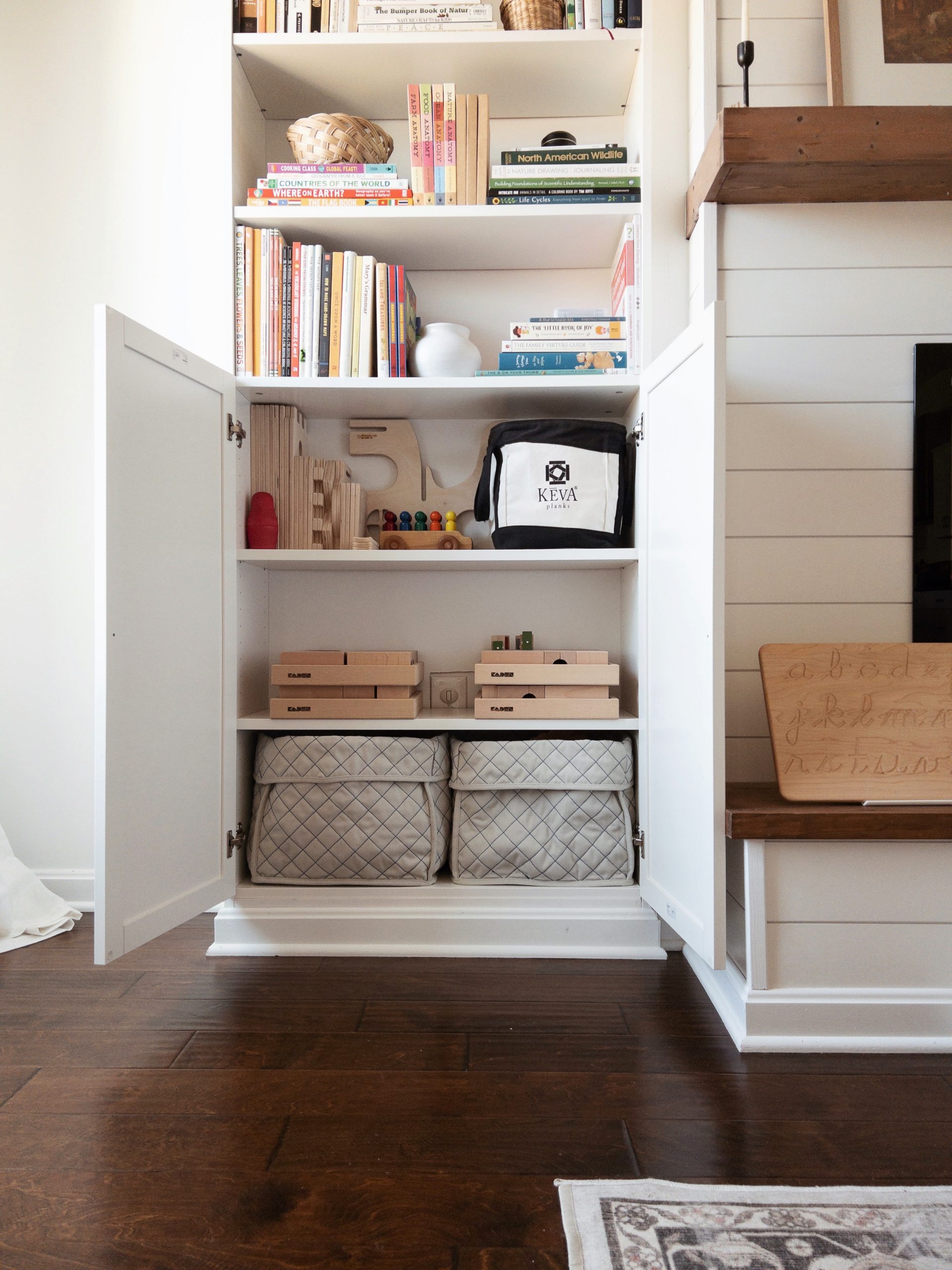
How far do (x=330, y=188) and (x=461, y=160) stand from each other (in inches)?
12.0

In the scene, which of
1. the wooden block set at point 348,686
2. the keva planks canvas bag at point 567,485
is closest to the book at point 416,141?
the keva planks canvas bag at point 567,485

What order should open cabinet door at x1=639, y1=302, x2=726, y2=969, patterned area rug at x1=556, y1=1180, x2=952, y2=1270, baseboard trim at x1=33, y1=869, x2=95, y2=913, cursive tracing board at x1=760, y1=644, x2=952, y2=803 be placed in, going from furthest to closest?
baseboard trim at x1=33, y1=869, x2=95, y2=913 < cursive tracing board at x1=760, y1=644, x2=952, y2=803 < open cabinet door at x1=639, y1=302, x2=726, y2=969 < patterned area rug at x1=556, y1=1180, x2=952, y2=1270

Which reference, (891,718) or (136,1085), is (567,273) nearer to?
(891,718)

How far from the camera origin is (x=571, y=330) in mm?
1854

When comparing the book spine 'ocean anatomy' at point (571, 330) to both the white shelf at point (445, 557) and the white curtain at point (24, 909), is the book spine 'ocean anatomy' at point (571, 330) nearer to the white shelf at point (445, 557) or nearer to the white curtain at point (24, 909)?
the white shelf at point (445, 557)

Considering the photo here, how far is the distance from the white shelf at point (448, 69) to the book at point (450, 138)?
108 mm

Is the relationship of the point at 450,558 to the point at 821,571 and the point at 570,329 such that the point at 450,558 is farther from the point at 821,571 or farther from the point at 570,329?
the point at 821,571

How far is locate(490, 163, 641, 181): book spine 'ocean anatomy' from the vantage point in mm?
1829

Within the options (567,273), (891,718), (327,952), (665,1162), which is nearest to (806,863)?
(891,718)

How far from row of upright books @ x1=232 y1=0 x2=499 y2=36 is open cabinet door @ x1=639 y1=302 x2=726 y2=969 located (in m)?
0.92

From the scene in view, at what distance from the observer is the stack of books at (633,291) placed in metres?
1.80

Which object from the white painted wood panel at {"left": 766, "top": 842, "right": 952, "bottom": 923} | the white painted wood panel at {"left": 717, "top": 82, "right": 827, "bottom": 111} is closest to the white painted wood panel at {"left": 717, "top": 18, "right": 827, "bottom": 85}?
the white painted wood panel at {"left": 717, "top": 82, "right": 827, "bottom": 111}

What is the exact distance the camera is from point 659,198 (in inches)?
69.8

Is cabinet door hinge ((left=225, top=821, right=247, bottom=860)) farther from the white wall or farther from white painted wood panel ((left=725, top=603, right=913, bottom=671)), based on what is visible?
white painted wood panel ((left=725, top=603, right=913, bottom=671))
